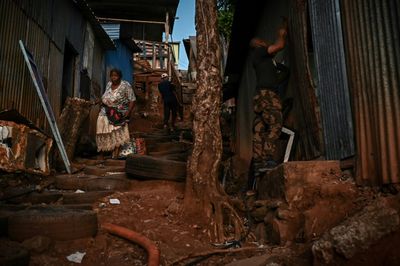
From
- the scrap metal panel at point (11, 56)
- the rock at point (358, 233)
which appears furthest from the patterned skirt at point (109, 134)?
the rock at point (358, 233)

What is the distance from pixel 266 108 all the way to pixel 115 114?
153 inches

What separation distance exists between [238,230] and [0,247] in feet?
8.10

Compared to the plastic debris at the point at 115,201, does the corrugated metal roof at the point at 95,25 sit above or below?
above

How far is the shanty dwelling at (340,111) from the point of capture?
118 inches

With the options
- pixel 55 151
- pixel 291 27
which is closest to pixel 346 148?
pixel 291 27

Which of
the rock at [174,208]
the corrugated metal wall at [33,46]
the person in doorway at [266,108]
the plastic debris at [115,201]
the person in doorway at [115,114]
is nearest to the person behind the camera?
the rock at [174,208]

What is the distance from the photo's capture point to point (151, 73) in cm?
2239

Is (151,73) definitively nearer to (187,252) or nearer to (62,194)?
(62,194)

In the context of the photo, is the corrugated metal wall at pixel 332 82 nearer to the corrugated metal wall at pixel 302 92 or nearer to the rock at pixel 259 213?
the corrugated metal wall at pixel 302 92

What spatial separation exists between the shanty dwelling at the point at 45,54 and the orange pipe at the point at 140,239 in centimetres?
301

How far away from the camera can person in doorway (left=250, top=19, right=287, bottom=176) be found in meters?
5.39

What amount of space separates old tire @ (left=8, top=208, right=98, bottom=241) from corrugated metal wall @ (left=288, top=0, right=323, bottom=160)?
2.86 meters

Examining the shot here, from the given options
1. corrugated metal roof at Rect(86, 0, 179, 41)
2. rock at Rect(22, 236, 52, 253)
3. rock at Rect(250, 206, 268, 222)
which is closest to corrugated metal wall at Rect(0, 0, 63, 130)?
rock at Rect(22, 236, 52, 253)

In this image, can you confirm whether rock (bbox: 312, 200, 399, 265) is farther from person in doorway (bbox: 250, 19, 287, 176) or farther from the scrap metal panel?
the scrap metal panel
